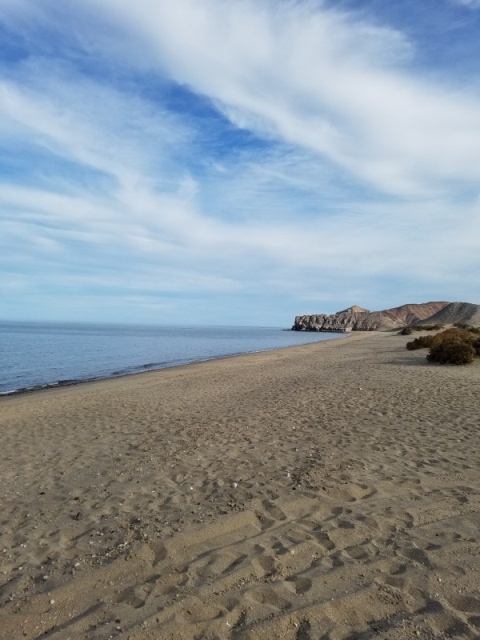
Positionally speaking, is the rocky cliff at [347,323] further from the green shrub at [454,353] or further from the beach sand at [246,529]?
the beach sand at [246,529]

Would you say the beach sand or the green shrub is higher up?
the green shrub

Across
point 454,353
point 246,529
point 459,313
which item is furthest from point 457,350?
point 459,313

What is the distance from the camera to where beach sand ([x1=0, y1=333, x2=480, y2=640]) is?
11.6 ft

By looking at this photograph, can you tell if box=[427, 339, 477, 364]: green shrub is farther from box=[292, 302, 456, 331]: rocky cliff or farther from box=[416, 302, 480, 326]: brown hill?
box=[292, 302, 456, 331]: rocky cliff

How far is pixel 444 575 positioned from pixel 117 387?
16753mm

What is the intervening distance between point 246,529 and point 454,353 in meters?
19.1

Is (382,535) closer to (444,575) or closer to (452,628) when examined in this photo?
(444,575)

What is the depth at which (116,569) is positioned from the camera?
428 centimetres

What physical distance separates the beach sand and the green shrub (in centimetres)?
1091

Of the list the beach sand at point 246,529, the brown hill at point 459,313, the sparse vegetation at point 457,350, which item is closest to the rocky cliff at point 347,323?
the brown hill at point 459,313

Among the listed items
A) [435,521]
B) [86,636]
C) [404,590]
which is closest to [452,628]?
[404,590]

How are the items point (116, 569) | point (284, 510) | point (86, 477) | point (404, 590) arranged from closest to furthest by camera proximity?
point (404, 590), point (116, 569), point (284, 510), point (86, 477)

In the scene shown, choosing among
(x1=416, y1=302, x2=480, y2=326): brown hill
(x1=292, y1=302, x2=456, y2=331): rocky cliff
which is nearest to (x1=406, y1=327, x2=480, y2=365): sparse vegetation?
(x1=416, y1=302, x2=480, y2=326): brown hill

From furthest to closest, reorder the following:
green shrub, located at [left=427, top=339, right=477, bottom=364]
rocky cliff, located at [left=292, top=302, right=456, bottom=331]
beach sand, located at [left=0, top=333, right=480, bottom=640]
Answer: 1. rocky cliff, located at [left=292, top=302, right=456, bottom=331]
2. green shrub, located at [left=427, top=339, right=477, bottom=364]
3. beach sand, located at [left=0, top=333, right=480, bottom=640]
